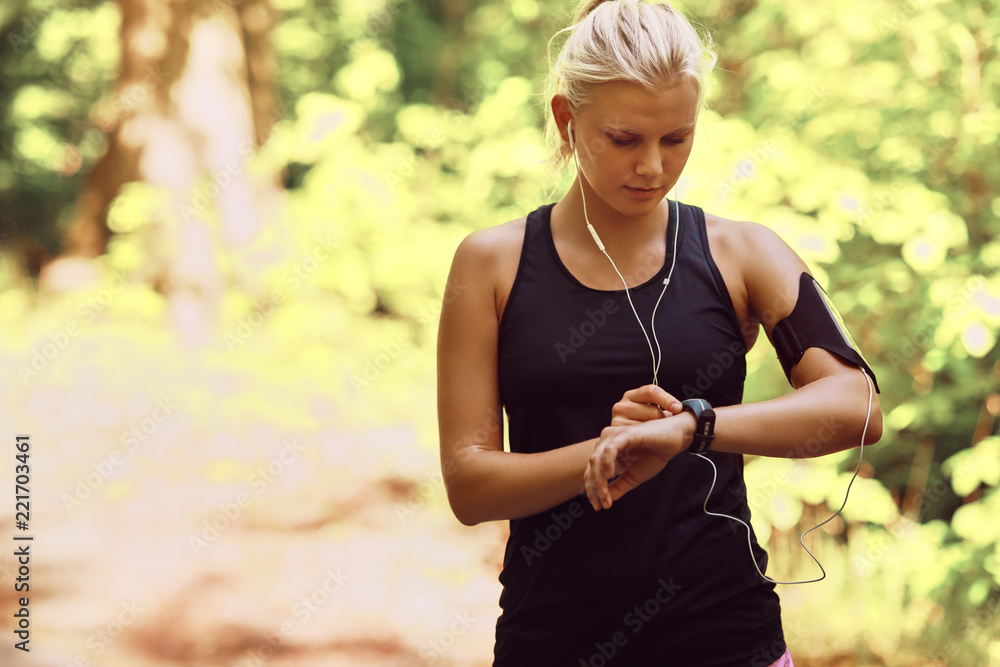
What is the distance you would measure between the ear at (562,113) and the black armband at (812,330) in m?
0.45

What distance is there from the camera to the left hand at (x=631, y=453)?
116 centimetres

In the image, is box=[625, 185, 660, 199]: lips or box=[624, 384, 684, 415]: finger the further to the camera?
box=[625, 185, 660, 199]: lips

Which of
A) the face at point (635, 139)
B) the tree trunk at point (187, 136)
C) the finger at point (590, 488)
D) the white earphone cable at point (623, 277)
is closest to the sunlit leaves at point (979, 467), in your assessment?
the white earphone cable at point (623, 277)

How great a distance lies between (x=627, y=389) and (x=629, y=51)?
0.51 meters

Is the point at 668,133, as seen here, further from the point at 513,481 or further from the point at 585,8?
the point at 513,481

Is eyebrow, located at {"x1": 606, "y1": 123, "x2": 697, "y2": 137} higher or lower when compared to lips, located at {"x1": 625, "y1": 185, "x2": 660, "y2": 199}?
higher

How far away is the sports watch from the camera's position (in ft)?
3.98

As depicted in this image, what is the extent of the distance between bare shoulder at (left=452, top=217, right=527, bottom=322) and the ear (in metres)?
0.19

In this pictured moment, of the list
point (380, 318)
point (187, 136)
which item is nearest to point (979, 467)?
point (380, 318)

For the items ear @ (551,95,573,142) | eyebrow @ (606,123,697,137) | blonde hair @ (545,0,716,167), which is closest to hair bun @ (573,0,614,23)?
blonde hair @ (545,0,716,167)

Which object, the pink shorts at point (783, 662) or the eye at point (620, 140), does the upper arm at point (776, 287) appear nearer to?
the eye at point (620, 140)

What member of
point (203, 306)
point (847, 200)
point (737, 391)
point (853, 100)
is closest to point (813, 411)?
point (737, 391)

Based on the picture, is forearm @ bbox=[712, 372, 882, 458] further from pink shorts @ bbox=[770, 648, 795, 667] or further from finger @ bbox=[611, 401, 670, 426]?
pink shorts @ bbox=[770, 648, 795, 667]

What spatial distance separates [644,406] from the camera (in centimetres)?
120
